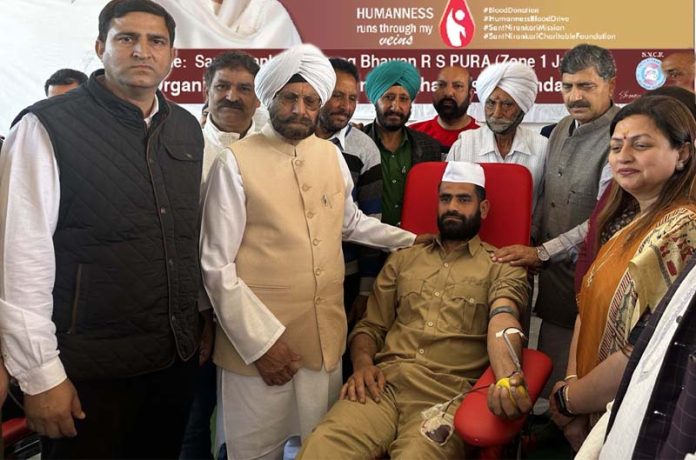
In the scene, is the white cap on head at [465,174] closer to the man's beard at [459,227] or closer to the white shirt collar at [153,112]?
the man's beard at [459,227]

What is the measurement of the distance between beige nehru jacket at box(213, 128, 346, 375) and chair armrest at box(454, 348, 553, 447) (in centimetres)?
59

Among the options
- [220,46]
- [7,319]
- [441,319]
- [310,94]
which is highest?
[220,46]

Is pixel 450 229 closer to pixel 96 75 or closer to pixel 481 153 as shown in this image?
pixel 481 153

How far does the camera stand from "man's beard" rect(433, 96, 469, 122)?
4.05m

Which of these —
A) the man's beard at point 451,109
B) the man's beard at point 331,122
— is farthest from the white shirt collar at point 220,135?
the man's beard at point 451,109

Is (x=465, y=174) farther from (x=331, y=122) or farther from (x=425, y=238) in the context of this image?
(x=331, y=122)

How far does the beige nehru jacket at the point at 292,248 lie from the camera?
247 cm

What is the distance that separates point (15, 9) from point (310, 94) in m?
3.88

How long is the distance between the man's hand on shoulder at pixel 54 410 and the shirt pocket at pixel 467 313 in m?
1.37

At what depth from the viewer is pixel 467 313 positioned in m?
2.71

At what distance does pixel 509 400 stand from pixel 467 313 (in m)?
0.63

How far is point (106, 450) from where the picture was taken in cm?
209

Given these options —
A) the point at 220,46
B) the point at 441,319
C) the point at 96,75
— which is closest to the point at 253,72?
the point at 96,75

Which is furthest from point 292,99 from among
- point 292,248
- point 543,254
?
point 543,254
